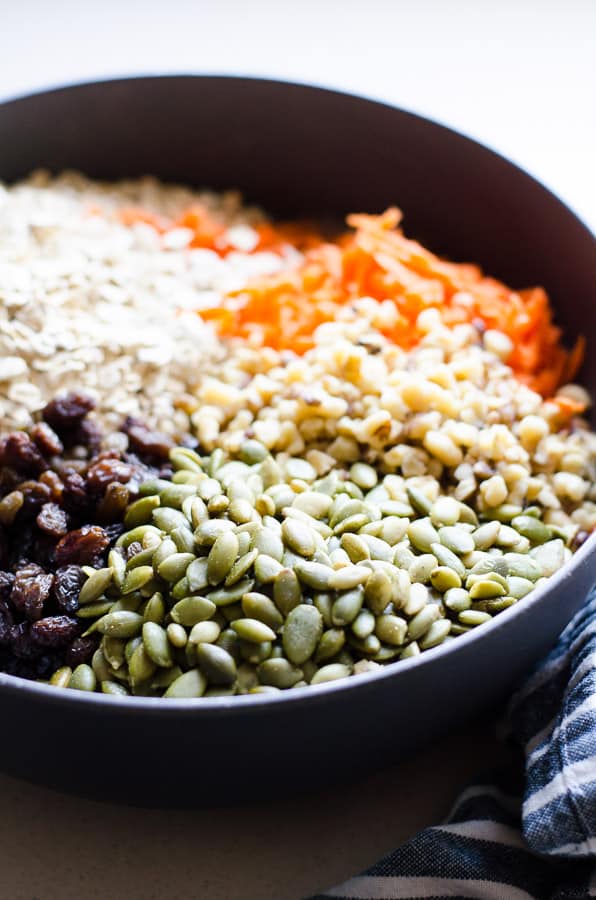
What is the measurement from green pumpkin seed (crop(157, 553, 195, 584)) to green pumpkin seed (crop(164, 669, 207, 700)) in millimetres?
123

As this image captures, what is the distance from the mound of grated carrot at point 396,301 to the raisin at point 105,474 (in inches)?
14.8

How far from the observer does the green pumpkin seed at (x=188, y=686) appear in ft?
3.66

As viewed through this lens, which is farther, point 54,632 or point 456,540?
point 456,540

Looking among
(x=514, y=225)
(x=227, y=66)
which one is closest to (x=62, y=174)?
(x=227, y=66)

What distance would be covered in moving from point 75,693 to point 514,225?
111 centimetres

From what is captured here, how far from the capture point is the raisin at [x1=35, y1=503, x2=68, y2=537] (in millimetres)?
1326

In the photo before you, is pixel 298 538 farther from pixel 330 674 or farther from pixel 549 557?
pixel 549 557

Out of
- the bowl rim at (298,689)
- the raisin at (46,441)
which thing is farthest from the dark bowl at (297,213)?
the raisin at (46,441)

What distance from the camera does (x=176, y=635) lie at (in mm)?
1149

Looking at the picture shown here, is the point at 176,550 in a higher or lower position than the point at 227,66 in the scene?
lower

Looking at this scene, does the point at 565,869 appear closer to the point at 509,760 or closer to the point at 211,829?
the point at 509,760

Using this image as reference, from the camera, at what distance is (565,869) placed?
3.87ft

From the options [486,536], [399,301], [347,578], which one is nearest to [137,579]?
[347,578]

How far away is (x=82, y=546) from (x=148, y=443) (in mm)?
235
